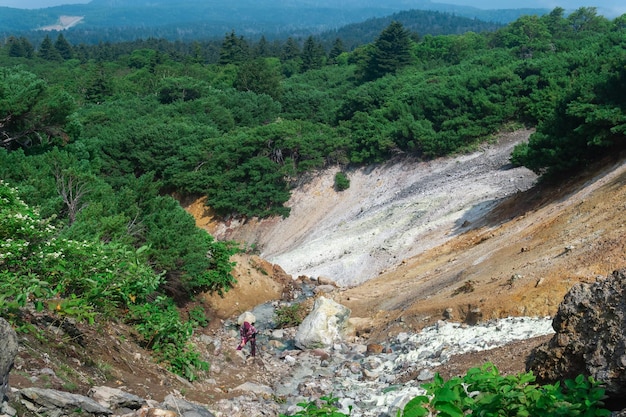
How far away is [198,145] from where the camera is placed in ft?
111

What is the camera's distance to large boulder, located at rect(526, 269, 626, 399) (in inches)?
193

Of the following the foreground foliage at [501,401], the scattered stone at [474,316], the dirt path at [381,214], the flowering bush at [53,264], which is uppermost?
the foreground foliage at [501,401]

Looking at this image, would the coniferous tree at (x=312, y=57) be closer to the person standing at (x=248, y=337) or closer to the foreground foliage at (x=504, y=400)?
the person standing at (x=248, y=337)

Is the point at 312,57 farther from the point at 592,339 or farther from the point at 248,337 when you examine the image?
the point at 592,339

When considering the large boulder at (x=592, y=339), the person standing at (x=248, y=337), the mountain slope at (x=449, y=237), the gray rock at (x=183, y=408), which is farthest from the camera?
the person standing at (x=248, y=337)

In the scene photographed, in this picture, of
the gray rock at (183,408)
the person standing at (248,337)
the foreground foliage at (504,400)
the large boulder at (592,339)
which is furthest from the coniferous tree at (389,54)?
the foreground foliage at (504,400)

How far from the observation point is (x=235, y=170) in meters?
32.1

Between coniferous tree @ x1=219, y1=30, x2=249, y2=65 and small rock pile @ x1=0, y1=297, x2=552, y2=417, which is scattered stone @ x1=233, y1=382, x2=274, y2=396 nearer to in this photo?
small rock pile @ x1=0, y1=297, x2=552, y2=417

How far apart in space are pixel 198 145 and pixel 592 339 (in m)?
30.0

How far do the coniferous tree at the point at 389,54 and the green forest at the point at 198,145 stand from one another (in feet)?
0.47

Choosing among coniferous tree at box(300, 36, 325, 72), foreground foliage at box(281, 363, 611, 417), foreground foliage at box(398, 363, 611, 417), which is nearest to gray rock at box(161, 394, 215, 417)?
foreground foliage at box(281, 363, 611, 417)

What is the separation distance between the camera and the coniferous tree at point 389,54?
5762cm

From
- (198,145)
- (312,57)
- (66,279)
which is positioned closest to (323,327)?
(66,279)

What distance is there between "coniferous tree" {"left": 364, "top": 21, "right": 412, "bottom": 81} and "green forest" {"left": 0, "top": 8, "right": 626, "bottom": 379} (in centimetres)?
14
